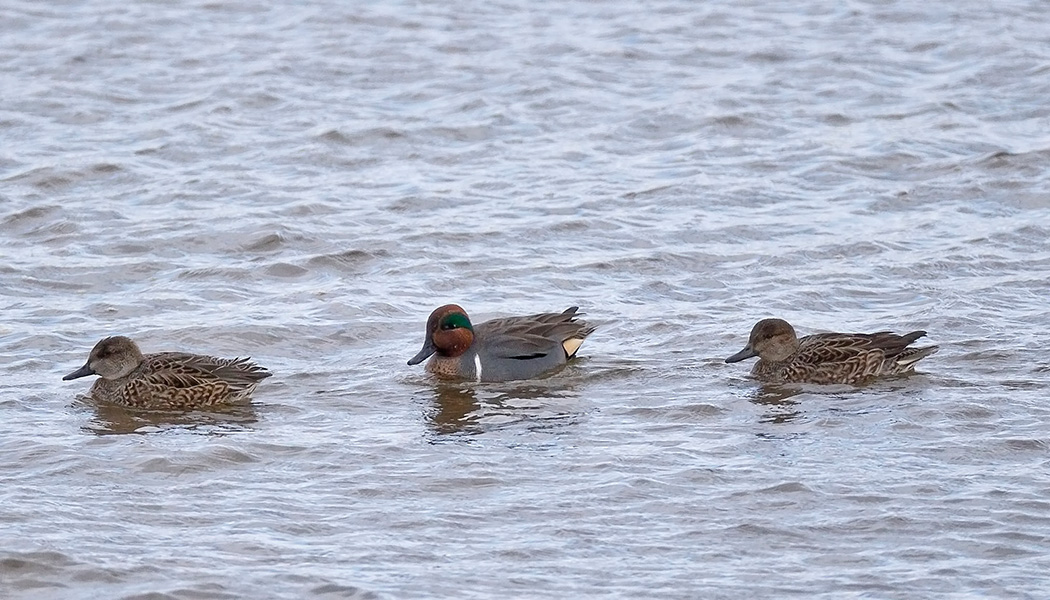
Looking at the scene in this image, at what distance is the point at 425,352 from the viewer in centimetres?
1002

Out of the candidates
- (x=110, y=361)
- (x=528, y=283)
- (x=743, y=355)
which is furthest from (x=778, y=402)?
(x=110, y=361)

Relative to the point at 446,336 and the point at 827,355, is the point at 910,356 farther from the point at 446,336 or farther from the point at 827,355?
the point at 446,336

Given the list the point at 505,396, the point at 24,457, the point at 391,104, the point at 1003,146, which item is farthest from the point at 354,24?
the point at 24,457

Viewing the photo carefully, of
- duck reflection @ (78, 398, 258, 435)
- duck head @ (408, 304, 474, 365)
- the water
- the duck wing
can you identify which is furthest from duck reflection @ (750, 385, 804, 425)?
duck reflection @ (78, 398, 258, 435)

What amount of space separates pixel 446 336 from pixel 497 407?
67 cm

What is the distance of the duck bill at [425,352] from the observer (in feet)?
32.7

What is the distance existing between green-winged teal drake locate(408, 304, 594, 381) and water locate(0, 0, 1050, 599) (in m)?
0.14

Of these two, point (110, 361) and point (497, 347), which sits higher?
point (110, 361)

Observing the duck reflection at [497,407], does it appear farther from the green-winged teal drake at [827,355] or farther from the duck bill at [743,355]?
the green-winged teal drake at [827,355]

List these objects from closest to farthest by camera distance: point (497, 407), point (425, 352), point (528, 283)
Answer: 1. point (497, 407)
2. point (425, 352)
3. point (528, 283)

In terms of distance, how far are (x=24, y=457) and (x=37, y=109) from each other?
876cm

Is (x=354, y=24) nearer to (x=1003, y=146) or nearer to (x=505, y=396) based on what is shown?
(x=1003, y=146)

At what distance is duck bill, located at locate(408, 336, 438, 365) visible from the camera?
995 centimetres

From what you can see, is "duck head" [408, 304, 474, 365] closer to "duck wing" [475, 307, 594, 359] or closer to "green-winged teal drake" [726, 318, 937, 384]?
"duck wing" [475, 307, 594, 359]
